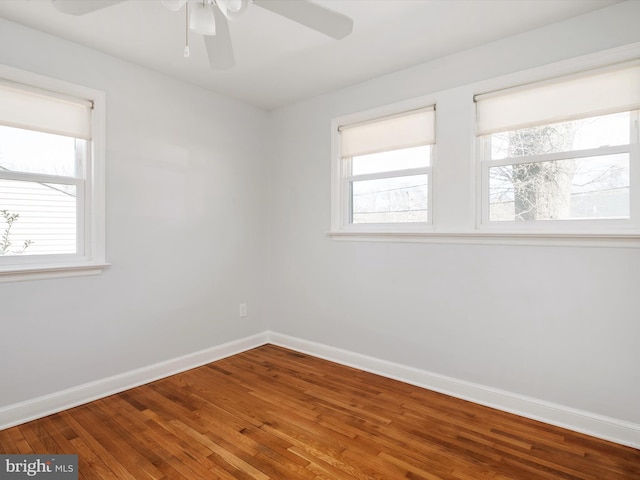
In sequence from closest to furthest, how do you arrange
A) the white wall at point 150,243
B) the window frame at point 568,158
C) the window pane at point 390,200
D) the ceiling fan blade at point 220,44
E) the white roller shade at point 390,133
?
1. the ceiling fan blade at point 220,44
2. the window frame at point 568,158
3. the white wall at point 150,243
4. the white roller shade at point 390,133
5. the window pane at point 390,200

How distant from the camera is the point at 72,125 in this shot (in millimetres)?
2602

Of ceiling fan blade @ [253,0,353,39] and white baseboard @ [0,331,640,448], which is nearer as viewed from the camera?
ceiling fan blade @ [253,0,353,39]

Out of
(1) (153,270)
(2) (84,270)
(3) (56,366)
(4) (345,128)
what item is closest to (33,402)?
(3) (56,366)

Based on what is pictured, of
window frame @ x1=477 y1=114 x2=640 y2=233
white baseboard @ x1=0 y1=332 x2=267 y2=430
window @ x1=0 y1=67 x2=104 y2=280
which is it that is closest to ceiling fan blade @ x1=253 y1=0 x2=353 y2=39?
window frame @ x1=477 y1=114 x2=640 y2=233

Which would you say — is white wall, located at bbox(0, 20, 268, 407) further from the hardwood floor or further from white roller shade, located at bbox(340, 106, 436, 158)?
white roller shade, located at bbox(340, 106, 436, 158)

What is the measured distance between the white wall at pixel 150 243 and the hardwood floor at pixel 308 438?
39 cm

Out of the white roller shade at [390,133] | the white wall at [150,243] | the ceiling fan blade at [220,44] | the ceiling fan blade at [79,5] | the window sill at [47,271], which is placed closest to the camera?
the ceiling fan blade at [79,5]

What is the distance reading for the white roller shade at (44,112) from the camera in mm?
2340

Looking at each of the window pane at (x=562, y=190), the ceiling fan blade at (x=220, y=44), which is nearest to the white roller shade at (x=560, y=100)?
the window pane at (x=562, y=190)

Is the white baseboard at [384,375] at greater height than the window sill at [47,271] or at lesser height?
lesser

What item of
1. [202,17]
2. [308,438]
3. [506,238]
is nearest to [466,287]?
[506,238]

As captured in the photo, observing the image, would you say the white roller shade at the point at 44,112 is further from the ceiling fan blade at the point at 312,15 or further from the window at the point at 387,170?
the window at the point at 387,170

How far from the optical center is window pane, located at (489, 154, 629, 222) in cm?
224

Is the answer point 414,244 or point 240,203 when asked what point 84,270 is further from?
point 414,244
